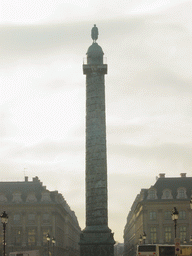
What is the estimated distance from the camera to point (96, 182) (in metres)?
54.0

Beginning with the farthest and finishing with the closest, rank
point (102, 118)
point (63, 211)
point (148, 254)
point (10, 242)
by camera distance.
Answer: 1. point (63, 211)
2. point (10, 242)
3. point (102, 118)
4. point (148, 254)

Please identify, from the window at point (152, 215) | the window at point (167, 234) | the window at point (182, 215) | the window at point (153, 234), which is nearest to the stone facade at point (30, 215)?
the window at point (152, 215)

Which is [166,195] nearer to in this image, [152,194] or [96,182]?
[152,194]

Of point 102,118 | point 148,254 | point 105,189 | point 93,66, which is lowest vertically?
point 148,254

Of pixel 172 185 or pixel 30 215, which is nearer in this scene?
pixel 30 215

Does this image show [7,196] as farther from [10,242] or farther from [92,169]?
[92,169]

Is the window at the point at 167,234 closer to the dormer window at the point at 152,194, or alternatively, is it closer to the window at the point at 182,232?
the window at the point at 182,232

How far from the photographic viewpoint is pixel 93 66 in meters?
58.2

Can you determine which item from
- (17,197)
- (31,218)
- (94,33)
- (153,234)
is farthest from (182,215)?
(94,33)

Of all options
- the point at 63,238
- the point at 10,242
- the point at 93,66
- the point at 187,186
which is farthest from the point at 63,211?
the point at 93,66

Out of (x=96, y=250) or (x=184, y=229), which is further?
(x=184, y=229)

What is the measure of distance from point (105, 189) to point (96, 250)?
5515mm

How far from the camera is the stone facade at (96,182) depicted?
176 feet

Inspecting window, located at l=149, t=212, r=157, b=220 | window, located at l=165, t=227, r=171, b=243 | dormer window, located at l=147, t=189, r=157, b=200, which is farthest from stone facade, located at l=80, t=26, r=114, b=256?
dormer window, located at l=147, t=189, r=157, b=200
